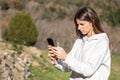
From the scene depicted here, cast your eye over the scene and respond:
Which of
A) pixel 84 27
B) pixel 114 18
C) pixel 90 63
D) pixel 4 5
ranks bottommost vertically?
pixel 4 5

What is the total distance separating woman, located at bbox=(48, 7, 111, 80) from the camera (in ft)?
12.6

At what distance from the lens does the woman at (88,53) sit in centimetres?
384

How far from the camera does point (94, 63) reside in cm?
385

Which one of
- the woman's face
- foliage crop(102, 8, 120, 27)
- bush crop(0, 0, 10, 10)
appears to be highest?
the woman's face

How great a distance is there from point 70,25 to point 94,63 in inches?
1044

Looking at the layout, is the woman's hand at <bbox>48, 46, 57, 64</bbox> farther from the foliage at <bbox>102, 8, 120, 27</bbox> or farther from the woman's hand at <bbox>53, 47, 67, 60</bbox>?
the foliage at <bbox>102, 8, 120, 27</bbox>

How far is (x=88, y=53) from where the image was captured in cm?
391

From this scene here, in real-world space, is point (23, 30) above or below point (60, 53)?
below

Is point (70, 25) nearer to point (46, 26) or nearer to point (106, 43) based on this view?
point (46, 26)

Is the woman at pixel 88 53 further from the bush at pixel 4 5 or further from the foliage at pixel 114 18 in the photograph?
the bush at pixel 4 5

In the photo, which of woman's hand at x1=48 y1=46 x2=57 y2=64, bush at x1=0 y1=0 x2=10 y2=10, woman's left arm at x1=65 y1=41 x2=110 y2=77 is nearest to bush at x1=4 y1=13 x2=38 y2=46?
woman's hand at x1=48 y1=46 x2=57 y2=64

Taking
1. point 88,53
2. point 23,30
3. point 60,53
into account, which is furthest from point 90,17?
point 23,30

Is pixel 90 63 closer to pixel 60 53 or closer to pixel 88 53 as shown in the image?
pixel 88 53

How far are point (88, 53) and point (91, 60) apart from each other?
0.08 m
